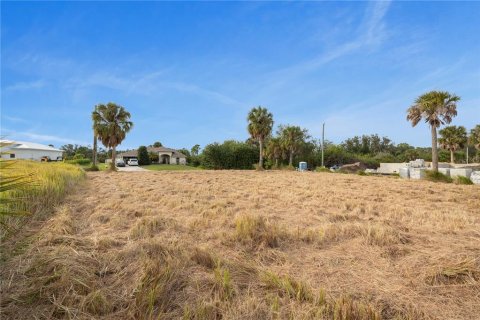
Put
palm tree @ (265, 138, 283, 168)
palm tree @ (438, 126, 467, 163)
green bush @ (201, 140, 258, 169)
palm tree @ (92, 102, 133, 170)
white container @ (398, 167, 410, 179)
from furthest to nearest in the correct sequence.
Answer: green bush @ (201, 140, 258, 169) < palm tree @ (265, 138, 283, 168) < palm tree @ (438, 126, 467, 163) < palm tree @ (92, 102, 133, 170) < white container @ (398, 167, 410, 179)

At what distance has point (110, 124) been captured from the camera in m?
30.7

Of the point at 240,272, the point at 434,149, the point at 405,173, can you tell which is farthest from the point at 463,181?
the point at 240,272

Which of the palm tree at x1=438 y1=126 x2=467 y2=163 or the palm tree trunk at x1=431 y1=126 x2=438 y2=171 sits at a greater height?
the palm tree at x1=438 y1=126 x2=467 y2=163

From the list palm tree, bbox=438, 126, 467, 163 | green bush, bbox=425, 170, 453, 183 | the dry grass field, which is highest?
palm tree, bbox=438, 126, 467, 163

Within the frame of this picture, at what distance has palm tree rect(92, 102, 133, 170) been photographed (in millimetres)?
30438

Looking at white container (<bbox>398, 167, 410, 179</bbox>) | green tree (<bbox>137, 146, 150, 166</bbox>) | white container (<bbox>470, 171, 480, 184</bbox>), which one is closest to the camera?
white container (<bbox>470, 171, 480, 184</bbox>)

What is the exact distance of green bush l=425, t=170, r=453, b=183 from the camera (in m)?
18.7

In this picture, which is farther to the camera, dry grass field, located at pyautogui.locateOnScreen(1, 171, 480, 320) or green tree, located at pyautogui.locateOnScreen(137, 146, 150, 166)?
green tree, located at pyautogui.locateOnScreen(137, 146, 150, 166)

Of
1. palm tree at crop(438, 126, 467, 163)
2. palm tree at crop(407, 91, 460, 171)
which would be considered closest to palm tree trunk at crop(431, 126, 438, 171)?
palm tree at crop(407, 91, 460, 171)

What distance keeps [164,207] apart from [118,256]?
3804mm

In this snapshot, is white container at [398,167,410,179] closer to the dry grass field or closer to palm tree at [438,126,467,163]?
the dry grass field

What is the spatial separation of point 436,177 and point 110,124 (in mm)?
30336

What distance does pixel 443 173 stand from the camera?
2020 centimetres

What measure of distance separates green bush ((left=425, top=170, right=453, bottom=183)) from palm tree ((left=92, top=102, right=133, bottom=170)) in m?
28.8
